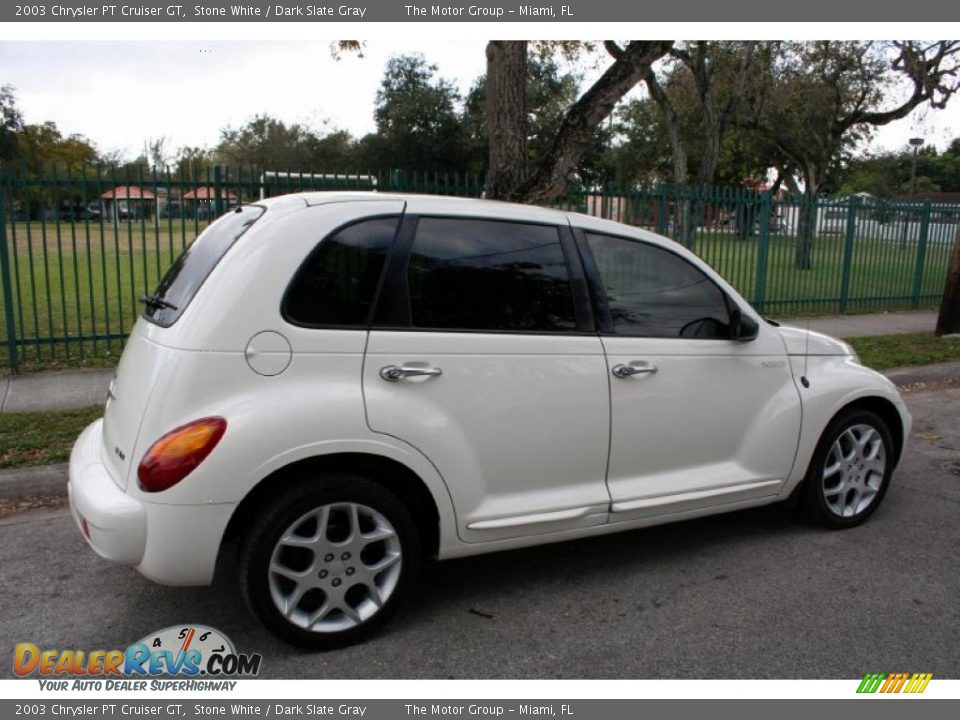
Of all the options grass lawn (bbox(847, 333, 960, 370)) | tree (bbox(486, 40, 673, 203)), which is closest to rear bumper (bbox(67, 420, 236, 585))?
tree (bbox(486, 40, 673, 203))

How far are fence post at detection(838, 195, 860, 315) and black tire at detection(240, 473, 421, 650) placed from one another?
12.4 meters

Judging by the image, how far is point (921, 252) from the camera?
14.6 meters

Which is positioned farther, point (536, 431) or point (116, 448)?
point (536, 431)

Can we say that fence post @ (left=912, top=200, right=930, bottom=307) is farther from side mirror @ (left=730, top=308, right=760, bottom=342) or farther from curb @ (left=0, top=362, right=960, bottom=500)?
Answer: curb @ (left=0, top=362, right=960, bottom=500)

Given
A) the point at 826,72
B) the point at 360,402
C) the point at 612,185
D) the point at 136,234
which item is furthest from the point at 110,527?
the point at 826,72

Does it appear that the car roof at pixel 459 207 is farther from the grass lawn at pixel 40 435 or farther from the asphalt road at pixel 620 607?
the grass lawn at pixel 40 435

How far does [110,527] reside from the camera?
9.48ft

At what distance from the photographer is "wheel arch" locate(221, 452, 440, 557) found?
3012mm

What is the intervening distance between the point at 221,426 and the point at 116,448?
22.6 inches

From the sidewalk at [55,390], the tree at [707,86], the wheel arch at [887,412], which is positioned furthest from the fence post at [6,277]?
the tree at [707,86]

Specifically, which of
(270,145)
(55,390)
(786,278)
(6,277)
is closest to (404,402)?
(55,390)

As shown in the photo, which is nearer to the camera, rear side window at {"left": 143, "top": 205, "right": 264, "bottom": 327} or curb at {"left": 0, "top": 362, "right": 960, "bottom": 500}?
rear side window at {"left": 143, "top": 205, "right": 264, "bottom": 327}

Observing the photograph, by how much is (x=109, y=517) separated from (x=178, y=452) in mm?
373

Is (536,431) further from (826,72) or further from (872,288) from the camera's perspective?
(826,72)
